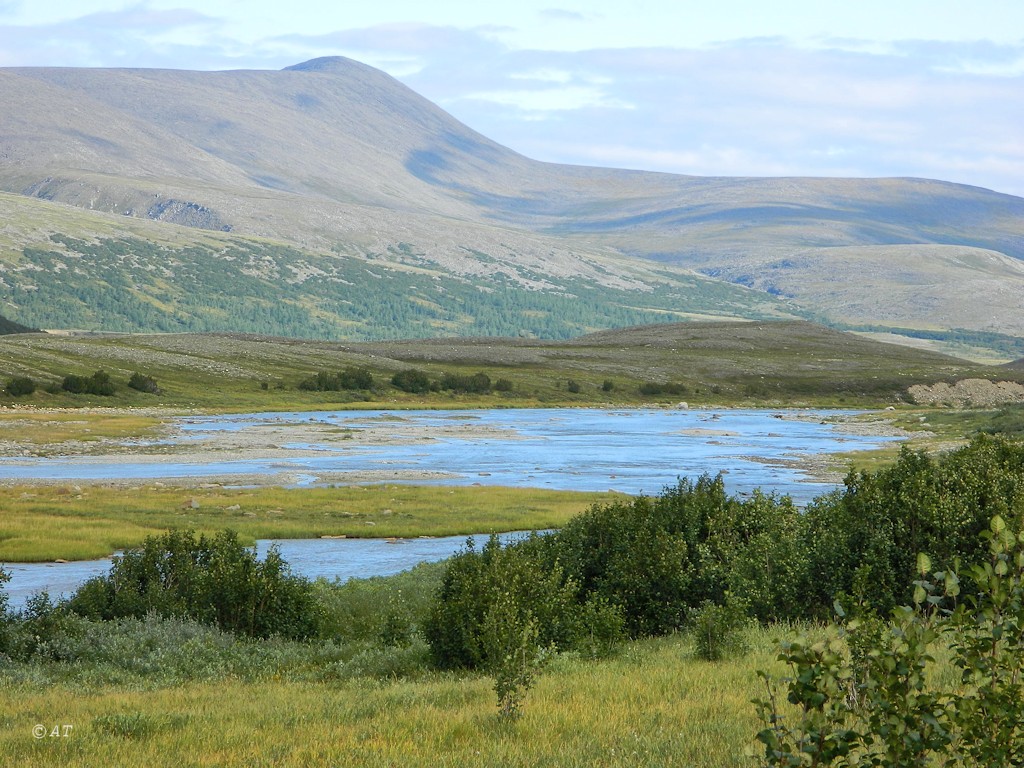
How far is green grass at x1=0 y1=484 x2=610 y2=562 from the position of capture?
3516 cm

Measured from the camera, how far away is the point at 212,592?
2131 centimetres

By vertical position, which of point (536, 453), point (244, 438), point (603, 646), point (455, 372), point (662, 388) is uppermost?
point (455, 372)

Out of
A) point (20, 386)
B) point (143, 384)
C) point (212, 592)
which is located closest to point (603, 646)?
point (212, 592)

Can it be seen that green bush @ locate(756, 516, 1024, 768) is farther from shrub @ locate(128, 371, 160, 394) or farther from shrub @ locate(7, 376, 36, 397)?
shrub @ locate(128, 371, 160, 394)

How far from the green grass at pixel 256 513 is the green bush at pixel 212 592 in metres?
10.8

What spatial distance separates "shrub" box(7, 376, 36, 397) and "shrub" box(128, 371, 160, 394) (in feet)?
36.7

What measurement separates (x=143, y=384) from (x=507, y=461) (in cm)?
5729

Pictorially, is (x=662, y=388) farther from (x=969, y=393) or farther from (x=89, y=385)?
(x=89, y=385)

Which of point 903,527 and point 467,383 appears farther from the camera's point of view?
point 467,383

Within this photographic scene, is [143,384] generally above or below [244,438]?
above

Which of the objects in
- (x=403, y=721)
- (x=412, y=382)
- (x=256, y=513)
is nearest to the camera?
(x=403, y=721)

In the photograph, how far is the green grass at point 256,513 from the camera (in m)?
35.2

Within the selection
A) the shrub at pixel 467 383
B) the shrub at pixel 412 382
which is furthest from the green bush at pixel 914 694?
the shrub at pixel 467 383

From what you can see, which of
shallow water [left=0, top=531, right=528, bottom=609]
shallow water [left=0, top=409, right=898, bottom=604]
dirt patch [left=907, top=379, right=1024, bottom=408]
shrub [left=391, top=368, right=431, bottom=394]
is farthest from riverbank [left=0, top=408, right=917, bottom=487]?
dirt patch [left=907, top=379, right=1024, bottom=408]
